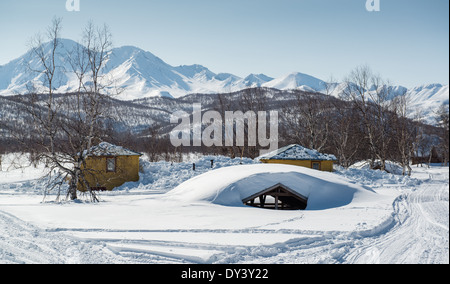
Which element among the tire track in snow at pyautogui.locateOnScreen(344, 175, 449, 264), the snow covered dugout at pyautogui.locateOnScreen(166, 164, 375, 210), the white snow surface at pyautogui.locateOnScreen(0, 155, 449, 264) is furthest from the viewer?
the snow covered dugout at pyautogui.locateOnScreen(166, 164, 375, 210)

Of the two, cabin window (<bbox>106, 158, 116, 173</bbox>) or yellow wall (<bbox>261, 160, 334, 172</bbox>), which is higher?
cabin window (<bbox>106, 158, 116, 173</bbox>)

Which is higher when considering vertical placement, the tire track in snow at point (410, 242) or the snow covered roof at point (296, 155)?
the snow covered roof at point (296, 155)

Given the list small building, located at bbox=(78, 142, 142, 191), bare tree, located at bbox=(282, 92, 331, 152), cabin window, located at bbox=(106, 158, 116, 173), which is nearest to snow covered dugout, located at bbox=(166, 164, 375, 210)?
small building, located at bbox=(78, 142, 142, 191)

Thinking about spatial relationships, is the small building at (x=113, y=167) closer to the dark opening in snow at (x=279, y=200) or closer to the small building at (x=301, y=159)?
the dark opening in snow at (x=279, y=200)

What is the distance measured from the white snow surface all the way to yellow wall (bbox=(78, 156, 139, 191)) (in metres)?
5.84

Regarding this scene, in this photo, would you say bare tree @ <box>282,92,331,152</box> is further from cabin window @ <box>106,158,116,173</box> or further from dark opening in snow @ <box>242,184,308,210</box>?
cabin window @ <box>106,158,116,173</box>

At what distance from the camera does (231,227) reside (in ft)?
35.9

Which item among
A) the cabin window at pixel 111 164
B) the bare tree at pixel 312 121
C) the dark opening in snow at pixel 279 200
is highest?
the bare tree at pixel 312 121

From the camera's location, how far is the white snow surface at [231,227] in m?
7.78

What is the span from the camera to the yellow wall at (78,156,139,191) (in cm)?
2462

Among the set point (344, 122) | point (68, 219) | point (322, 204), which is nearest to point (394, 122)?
point (344, 122)

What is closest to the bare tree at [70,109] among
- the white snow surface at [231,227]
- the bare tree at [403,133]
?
the white snow surface at [231,227]

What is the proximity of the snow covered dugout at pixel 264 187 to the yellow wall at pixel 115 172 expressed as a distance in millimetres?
8484
